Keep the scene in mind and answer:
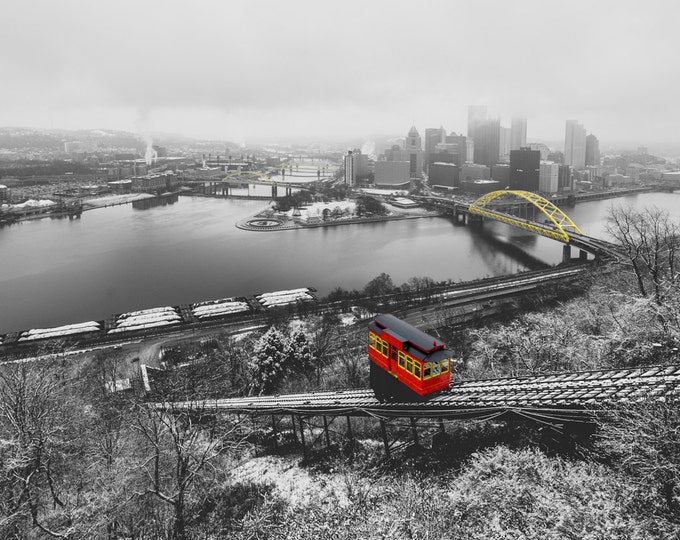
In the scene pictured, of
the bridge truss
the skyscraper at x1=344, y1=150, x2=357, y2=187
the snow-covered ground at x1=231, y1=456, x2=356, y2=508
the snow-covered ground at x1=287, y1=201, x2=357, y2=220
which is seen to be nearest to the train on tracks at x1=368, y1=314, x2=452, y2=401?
the snow-covered ground at x1=231, y1=456, x2=356, y2=508

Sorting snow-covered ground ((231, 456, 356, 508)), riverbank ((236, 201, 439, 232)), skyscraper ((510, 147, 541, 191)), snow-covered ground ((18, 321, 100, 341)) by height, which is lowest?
snow-covered ground ((18, 321, 100, 341))

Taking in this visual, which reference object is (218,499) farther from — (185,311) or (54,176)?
(54,176)

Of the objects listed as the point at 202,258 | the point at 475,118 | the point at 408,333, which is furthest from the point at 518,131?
the point at 408,333

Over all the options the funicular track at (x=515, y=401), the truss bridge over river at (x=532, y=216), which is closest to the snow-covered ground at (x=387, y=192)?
the truss bridge over river at (x=532, y=216)

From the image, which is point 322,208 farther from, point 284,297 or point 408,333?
point 408,333

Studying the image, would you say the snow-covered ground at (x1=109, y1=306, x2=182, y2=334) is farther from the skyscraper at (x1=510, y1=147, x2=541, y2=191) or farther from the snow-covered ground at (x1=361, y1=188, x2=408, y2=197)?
the skyscraper at (x1=510, y1=147, x2=541, y2=191)

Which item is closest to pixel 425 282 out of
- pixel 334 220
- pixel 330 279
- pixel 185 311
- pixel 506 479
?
pixel 330 279

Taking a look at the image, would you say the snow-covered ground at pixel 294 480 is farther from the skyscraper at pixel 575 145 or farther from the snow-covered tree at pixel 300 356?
the skyscraper at pixel 575 145
